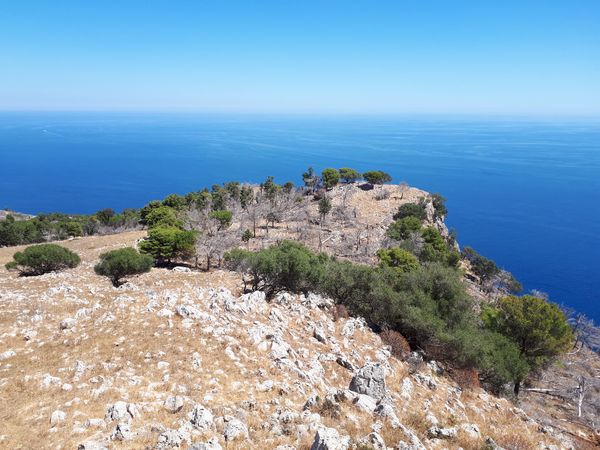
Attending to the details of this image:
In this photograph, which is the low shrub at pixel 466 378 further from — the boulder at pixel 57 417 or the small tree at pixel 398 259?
the small tree at pixel 398 259

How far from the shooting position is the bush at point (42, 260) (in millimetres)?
39125

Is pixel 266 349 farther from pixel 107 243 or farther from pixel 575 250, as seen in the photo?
pixel 575 250

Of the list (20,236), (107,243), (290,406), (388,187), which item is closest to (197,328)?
(290,406)

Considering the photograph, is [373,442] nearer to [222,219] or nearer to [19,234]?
[222,219]

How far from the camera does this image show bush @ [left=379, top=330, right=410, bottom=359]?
888 inches

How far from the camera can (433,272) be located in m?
28.6

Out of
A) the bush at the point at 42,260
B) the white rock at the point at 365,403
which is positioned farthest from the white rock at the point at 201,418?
the bush at the point at 42,260

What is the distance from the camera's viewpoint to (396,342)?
23203 millimetres

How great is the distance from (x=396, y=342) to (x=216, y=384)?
13.2m

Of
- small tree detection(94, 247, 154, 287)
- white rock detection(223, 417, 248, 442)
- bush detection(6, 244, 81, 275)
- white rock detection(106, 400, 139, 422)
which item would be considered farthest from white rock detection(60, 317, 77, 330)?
bush detection(6, 244, 81, 275)

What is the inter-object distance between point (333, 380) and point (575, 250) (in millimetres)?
123608

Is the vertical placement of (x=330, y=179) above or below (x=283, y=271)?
below

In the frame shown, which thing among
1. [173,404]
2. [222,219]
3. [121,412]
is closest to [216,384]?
[173,404]

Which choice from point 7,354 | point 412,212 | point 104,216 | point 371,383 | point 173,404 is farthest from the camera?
point 104,216
